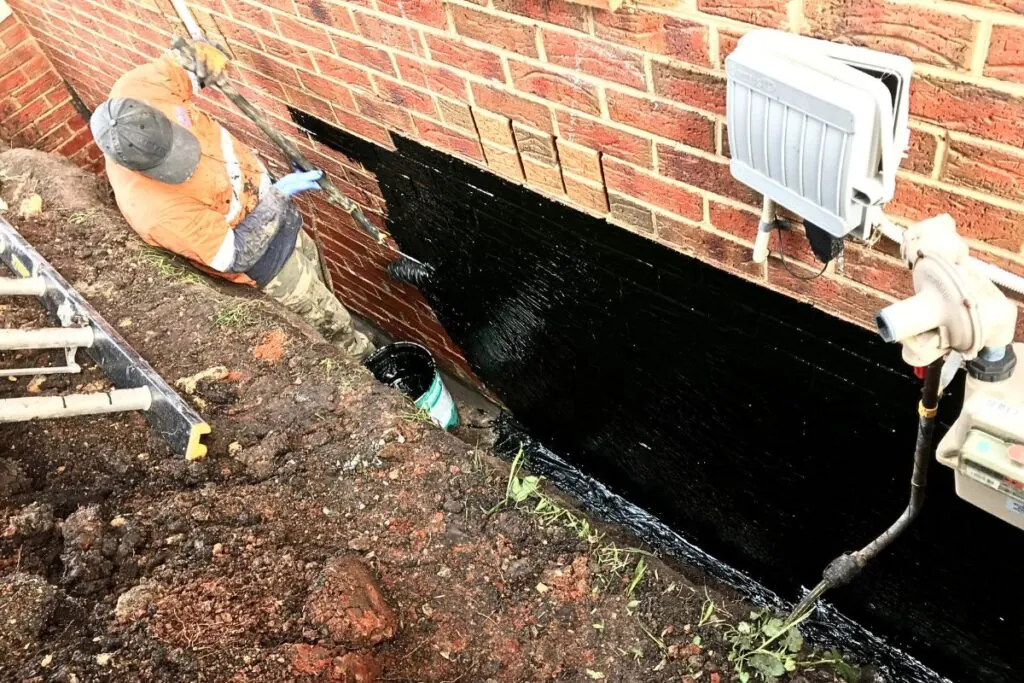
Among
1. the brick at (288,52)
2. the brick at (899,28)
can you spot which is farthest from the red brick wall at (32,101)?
the brick at (899,28)

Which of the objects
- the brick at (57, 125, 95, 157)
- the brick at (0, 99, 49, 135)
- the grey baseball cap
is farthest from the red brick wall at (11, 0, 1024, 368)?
the brick at (57, 125, 95, 157)

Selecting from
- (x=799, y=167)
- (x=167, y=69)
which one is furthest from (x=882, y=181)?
(x=167, y=69)

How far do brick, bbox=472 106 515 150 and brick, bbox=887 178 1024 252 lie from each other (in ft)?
3.54

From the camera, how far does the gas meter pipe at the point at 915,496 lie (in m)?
1.48

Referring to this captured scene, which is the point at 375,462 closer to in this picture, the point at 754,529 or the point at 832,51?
the point at 754,529

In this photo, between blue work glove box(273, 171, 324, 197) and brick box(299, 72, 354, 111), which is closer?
brick box(299, 72, 354, 111)

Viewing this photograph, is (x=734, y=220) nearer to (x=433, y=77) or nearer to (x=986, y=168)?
(x=986, y=168)

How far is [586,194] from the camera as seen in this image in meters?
2.13

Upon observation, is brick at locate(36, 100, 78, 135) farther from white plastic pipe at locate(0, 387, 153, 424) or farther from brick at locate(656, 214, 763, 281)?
brick at locate(656, 214, 763, 281)

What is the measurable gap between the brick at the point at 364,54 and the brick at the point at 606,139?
67 centimetres

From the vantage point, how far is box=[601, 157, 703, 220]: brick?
1832mm

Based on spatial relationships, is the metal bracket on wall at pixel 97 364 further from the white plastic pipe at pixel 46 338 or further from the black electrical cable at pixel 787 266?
the black electrical cable at pixel 787 266

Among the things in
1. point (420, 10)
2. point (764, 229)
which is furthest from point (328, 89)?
point (764, 229)

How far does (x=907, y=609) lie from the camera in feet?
8.70
